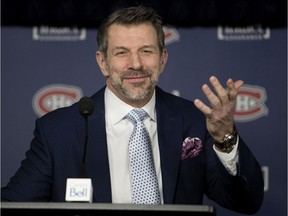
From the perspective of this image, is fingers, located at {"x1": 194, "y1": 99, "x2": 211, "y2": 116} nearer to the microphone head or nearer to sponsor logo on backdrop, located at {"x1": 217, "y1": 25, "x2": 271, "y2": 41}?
the microphone head

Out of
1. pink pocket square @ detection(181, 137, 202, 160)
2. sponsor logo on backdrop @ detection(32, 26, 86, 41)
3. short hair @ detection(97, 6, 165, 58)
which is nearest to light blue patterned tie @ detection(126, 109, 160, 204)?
pink pocket square @ detection(181, 137, 202, 160)

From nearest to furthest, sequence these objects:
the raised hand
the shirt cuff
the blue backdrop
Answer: the raised hand, the shirt cuff, the blue backdrop

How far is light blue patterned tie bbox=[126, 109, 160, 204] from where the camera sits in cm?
271

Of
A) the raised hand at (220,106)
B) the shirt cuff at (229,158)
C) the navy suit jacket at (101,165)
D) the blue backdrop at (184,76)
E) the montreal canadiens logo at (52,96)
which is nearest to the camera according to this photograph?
the raised hand at (220,106)

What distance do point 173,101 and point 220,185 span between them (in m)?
0.41

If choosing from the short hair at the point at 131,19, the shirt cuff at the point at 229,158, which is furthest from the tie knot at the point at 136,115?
the shirt cuff at the point at 229,158

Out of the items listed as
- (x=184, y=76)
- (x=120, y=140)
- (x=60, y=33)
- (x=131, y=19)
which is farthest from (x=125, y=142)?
(x=60, y=33)

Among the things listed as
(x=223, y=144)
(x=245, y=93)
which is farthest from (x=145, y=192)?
(x=245, y=93)

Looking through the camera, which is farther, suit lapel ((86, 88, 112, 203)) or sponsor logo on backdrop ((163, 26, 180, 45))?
sponsor logo on backdrop ((163, 26, 180, 45))

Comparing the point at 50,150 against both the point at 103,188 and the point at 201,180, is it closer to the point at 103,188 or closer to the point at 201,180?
the point at 103,188

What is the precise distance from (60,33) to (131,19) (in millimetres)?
1097

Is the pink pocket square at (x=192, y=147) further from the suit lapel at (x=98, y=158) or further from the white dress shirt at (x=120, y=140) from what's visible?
the suit lapel at (x=98, y=158)

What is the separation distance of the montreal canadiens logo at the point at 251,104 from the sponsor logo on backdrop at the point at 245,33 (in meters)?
0.25

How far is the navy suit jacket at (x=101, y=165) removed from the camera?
270 centimetres
